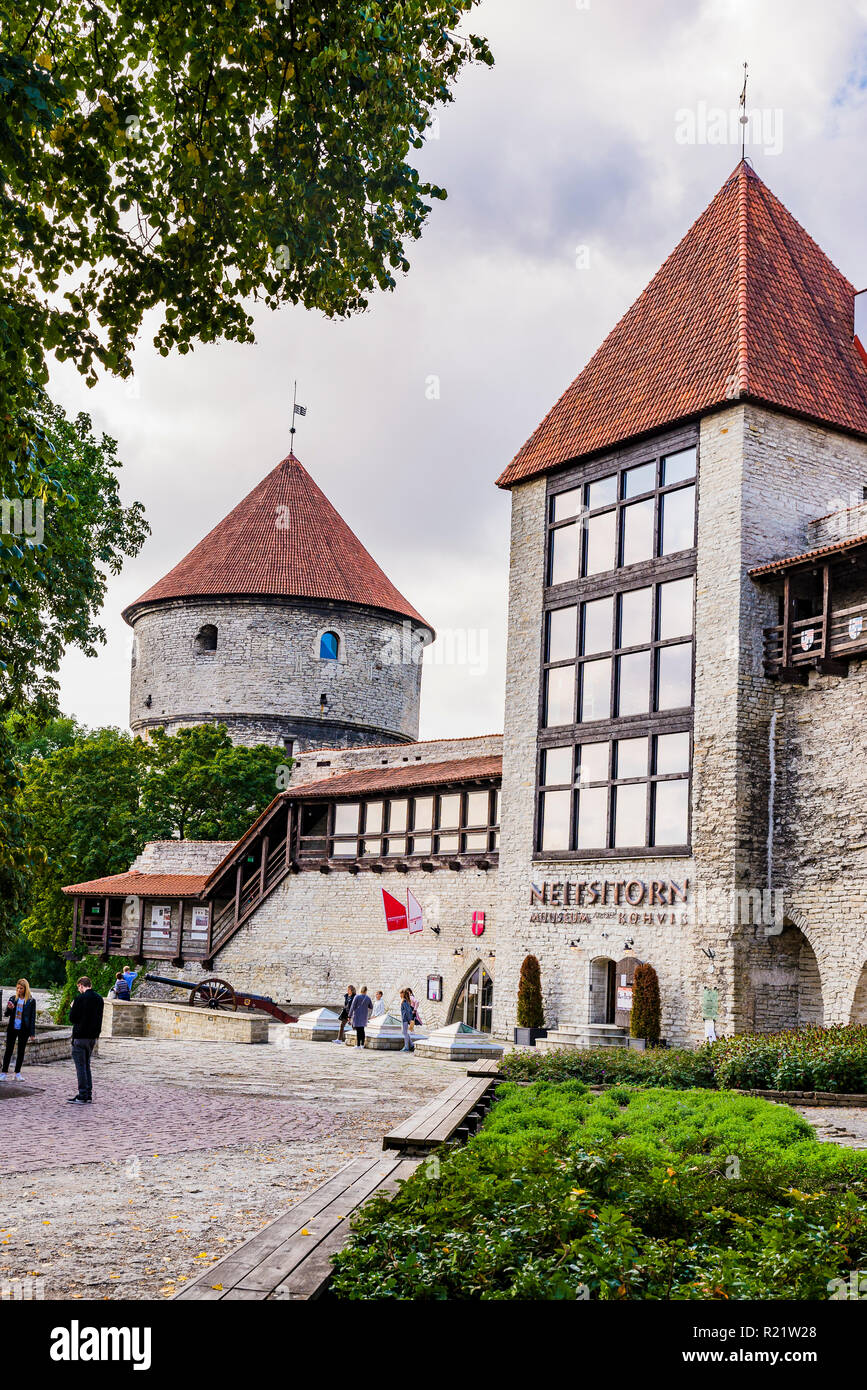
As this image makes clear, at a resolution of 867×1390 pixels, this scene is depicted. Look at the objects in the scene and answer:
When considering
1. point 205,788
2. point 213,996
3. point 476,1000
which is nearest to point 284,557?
point 205,788

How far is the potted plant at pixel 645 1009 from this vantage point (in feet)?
79.0

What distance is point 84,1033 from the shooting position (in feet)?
47.5

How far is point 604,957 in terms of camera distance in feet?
85.6

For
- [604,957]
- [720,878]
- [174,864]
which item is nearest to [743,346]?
[720,878]

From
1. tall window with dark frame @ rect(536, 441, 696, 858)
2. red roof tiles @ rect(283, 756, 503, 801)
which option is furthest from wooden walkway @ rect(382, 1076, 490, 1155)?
red roof tiles @ rect(283, 756, 503, 801)

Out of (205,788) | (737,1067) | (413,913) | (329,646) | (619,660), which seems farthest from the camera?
(329,646)

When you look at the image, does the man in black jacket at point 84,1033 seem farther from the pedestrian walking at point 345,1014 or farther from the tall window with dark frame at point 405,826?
the tall window with dark frame at point 405,826

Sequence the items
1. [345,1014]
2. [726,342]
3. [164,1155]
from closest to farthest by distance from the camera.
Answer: [164,1155]
[726,342]
[345,1014]

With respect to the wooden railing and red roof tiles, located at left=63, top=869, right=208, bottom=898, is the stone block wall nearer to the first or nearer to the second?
red roof tiles, located at left=63, top=869, right=208, bottom=898

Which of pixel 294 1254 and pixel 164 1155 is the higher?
pixel 294 1254

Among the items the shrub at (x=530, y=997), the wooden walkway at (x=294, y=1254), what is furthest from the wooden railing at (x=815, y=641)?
the wooden walkway at (x=294, y=1254)

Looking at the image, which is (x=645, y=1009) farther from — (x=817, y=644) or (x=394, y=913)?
(x=394, y=913)

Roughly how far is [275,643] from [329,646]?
7.18 ft

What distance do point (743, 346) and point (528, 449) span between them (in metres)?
6.34
